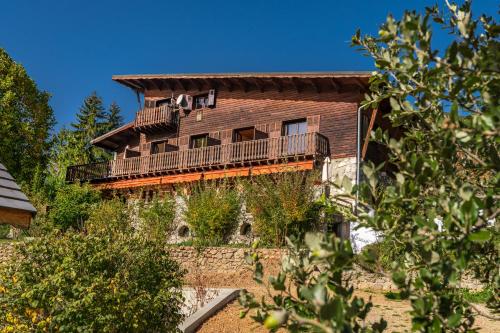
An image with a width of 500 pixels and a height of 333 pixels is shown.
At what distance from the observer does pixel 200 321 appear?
882 centimetres

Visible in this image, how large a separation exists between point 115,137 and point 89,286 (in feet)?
72.1

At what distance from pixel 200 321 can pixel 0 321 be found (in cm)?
350

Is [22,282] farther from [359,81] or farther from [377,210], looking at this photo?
[359,81]

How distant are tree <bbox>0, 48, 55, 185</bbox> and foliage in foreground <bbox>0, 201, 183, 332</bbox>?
1947 cm

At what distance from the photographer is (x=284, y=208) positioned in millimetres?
16250

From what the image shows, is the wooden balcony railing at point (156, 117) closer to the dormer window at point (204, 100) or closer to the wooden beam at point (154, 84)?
the dormer window at point (204, 100)

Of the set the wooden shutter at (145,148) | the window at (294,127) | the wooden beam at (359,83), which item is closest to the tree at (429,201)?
the wooden beam at (359,83)

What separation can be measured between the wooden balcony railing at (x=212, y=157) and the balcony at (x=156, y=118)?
6.13 feet

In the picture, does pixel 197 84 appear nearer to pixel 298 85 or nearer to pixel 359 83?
pixel 298 85

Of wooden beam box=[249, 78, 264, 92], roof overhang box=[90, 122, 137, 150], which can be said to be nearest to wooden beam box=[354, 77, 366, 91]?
wooden beam box=[249, 78, 264, 92]

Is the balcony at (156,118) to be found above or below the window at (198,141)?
above

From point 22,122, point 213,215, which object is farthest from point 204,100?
point 22,122

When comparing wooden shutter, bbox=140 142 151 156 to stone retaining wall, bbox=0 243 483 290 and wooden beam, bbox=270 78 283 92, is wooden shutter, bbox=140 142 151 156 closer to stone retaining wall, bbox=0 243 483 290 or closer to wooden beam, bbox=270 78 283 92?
wooden beam, bbox=270 78 283 92

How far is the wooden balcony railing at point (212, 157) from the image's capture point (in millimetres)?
18984
